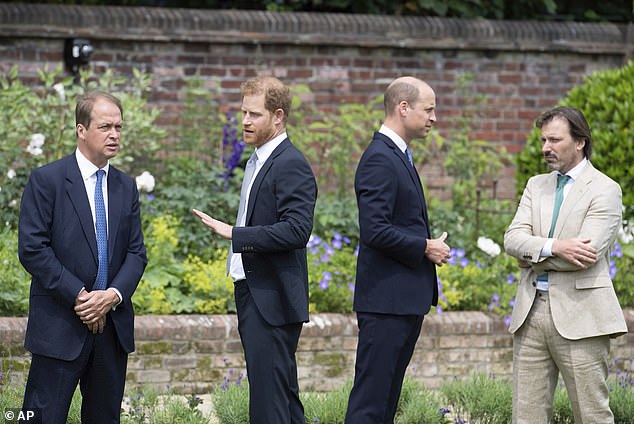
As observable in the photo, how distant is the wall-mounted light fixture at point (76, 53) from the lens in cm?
891

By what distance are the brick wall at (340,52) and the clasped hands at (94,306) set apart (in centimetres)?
454

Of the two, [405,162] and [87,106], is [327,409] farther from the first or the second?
[87,106]

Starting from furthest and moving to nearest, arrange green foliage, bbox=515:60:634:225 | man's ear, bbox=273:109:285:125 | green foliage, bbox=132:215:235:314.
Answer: green foliage, bbox=515:60:634:225, green foliage, bbox=132:215:235:314, man's ear, bbox=273:109:285:125

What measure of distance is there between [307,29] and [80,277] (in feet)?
16.9

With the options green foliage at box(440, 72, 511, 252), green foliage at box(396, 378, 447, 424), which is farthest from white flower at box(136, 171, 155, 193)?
green foliage at box(396, 378, 447, 424)

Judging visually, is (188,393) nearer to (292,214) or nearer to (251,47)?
(292,214)

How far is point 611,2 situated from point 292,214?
744 centimetres

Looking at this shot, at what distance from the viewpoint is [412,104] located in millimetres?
5219

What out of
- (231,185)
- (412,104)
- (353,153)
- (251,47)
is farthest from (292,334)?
(251,47)

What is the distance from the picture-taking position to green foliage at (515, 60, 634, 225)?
8.47 m

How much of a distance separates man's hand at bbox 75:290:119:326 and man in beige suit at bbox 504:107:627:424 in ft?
6.38

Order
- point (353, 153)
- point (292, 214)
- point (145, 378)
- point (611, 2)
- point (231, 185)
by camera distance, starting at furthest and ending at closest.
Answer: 1. point (611, 2)
2. point (353, 153)
3. point (231, 185)
4. point (145, 378)
5. point (292, 214)

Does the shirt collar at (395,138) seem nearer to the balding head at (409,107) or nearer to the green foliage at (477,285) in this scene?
the balding head at (409,107)

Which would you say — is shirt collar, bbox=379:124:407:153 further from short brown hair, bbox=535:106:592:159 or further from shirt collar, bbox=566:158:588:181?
shirt collar, bbox=566:158:588:181
